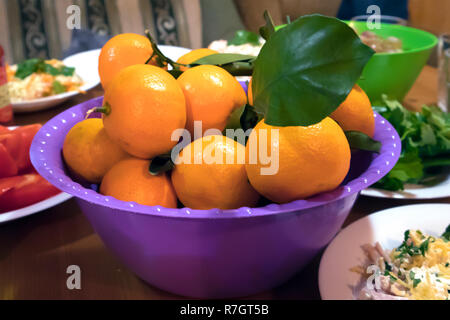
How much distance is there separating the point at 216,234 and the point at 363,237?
8.6 inches

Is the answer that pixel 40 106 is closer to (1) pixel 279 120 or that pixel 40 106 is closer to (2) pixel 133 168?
(2) pixel 133 168

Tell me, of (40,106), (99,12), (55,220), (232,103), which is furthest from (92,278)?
(99,12)

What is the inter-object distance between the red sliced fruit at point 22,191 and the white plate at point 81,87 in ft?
1.18

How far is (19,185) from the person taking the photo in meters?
0.62

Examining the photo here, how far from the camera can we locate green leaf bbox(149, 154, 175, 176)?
0.44 meters

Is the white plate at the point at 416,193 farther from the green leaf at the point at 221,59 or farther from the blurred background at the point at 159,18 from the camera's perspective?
the blurred background at the point at 159,18

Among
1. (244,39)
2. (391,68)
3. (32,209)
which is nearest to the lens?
(32,209)

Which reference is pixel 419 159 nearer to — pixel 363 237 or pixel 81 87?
pixel 363 237

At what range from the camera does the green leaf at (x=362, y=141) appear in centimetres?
47

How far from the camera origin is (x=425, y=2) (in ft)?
6.90

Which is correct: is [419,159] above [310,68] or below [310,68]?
below
